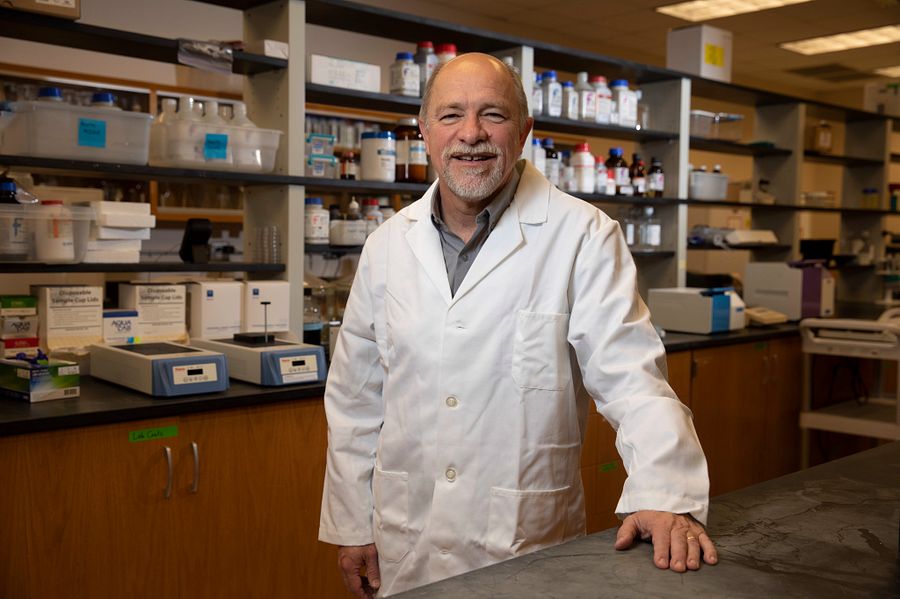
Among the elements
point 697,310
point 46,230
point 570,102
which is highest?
point 570,102

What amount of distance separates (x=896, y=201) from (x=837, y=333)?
9.68ft

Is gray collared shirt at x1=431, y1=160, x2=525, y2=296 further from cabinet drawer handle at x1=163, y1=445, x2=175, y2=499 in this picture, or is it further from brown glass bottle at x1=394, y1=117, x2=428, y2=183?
brown glass bottle at x1=394, y1=117, x2=428, y2=183

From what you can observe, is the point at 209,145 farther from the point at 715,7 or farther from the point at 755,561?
the point at 715,7

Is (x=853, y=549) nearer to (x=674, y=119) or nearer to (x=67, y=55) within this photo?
(x=674, y=119)

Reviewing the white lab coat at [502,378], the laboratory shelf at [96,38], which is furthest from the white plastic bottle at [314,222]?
the white lab coat at [502,378]

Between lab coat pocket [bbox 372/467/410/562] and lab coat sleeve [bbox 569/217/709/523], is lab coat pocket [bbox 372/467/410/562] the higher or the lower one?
the lower one

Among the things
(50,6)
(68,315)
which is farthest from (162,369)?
(50,6)

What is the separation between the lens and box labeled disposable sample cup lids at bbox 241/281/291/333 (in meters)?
2.88

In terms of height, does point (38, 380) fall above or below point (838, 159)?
below

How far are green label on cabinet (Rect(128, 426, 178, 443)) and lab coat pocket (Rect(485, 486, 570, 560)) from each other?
1.03 metres

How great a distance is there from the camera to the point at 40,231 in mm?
2498

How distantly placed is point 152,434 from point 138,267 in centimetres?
71

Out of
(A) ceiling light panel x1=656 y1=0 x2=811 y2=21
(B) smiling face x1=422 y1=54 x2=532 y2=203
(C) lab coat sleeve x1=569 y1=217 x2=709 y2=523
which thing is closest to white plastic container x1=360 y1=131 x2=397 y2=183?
(B) smiling face x1=422 y1=54 x2=532 y2=203

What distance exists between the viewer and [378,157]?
319 cm
